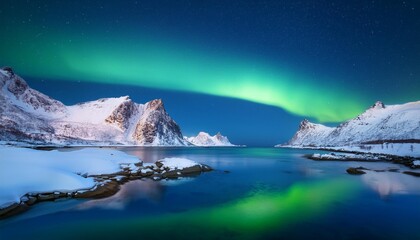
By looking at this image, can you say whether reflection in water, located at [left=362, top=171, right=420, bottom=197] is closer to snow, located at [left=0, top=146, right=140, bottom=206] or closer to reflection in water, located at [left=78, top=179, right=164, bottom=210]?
reflection in water, located at [left=78, top=179, right=164, bottom=210]

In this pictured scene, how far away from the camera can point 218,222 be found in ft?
47.0

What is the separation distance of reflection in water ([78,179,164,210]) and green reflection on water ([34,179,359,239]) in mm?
3493

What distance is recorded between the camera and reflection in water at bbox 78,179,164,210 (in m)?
17.2

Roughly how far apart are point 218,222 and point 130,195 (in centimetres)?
994

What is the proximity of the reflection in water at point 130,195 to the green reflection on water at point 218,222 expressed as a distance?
138 inches

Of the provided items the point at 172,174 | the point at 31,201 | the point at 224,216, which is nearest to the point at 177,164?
the point at 172,174

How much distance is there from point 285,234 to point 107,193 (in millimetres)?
15474

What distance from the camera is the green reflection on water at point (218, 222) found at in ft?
40.2

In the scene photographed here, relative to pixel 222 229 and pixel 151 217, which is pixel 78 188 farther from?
pixel 222 229

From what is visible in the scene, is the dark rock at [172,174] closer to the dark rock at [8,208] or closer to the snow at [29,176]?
the snow at [29,176]

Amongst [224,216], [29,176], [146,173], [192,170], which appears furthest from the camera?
[192,170]

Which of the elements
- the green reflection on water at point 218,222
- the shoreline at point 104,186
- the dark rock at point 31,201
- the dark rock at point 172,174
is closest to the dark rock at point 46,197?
the shoreline at point 104,186

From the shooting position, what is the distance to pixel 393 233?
12.9 metres

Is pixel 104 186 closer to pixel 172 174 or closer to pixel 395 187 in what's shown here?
pixel 172 174
